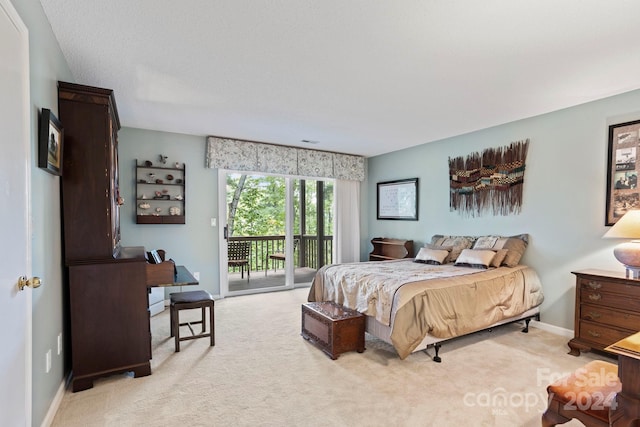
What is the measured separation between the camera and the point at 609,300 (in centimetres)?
284

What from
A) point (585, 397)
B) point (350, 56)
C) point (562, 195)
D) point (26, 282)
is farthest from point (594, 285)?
point (26, 282)

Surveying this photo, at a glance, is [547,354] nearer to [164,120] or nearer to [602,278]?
[602,278]

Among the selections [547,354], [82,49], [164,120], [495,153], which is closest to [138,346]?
[82,49]

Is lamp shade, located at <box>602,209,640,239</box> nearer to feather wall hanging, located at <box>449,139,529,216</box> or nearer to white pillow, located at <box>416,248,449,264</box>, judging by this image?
feather wall hanging, located at <box>449,139,529,216</box>

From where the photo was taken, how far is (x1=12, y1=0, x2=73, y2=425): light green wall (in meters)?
1.76

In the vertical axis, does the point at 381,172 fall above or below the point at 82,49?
below

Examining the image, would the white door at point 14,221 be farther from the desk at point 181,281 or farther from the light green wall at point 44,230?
the desk at point 181,281

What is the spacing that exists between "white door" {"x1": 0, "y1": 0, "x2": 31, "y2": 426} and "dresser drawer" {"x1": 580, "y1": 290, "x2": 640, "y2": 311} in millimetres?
4026

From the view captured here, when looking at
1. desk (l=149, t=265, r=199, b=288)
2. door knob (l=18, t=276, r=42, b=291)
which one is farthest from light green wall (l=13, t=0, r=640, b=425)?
desk (l=149, t=265, r=199, b=288)

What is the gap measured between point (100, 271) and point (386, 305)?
2.26 m

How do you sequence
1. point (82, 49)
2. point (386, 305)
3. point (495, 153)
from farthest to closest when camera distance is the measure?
point (495, 153) < point (386, 305) < point (82, 49)

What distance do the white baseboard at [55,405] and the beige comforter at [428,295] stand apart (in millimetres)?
2313

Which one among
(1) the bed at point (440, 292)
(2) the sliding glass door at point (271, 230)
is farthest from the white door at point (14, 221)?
(2) the sliding glass door at point (271, 230)

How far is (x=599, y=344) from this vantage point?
2.88m
